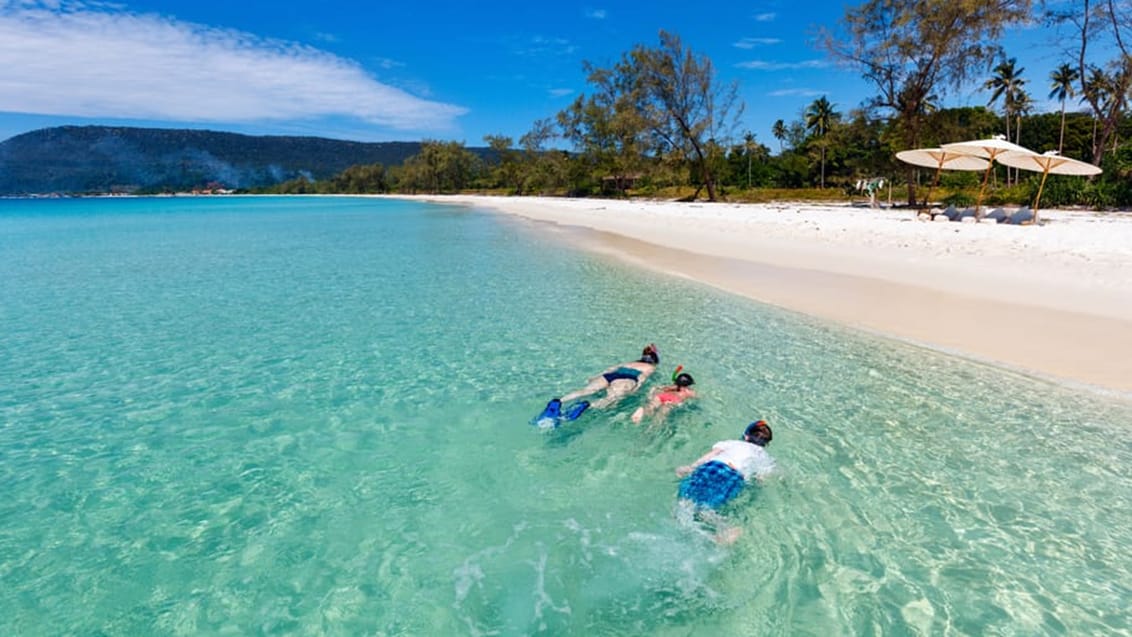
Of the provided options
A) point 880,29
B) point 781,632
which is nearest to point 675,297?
point 781,632

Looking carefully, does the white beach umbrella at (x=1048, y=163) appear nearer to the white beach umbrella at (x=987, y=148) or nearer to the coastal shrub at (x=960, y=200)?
the white beach umbrella at (x=987, y=148)

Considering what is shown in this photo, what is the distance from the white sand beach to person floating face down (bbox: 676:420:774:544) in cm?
537

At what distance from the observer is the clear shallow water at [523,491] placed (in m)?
3.74

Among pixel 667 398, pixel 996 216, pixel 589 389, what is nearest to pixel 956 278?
pixel 996 216

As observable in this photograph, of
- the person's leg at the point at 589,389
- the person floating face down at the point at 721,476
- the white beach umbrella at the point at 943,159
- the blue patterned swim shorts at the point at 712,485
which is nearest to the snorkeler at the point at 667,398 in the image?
the person's leg at the point at 589,389

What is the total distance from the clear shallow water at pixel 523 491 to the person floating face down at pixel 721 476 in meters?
0.17

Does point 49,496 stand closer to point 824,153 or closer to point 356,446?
point 356,446

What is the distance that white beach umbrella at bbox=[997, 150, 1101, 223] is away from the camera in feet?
62.4

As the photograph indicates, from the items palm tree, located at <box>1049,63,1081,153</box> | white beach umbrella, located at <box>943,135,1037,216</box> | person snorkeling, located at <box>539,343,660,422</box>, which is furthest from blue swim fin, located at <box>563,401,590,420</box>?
palm tree, located at <box>1049,63,1081,153</box>

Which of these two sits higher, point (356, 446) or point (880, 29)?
point (880, 29)

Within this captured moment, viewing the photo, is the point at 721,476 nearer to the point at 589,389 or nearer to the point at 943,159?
the point at 589,389

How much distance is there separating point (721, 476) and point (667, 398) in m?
1.98

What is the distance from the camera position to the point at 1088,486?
5.05 meters

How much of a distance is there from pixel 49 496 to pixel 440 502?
3795 millimetres
